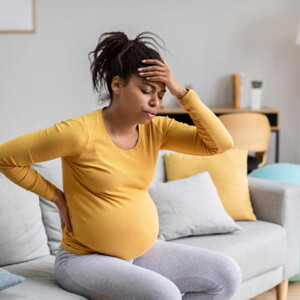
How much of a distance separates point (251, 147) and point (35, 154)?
324 centimetres

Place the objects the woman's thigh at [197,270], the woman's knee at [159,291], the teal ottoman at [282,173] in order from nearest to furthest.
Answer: the woman's knee at [159,291], the woman's thigh at [197,270], the teal ottoman at [282,173]

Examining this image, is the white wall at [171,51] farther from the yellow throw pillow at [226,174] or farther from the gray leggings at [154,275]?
the gray leggings at [154,275]

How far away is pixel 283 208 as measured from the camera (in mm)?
2934

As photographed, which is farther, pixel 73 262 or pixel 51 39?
pixel 51 39

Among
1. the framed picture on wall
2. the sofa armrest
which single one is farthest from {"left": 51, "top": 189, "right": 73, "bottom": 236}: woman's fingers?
the framed picture on wall

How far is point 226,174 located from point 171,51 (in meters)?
2.42

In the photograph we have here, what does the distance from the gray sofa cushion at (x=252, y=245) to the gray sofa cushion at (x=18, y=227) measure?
63cm

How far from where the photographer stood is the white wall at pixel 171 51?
4969mm

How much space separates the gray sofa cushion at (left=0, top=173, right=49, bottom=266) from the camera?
2.28 m

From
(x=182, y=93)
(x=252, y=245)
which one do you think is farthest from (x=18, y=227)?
(x=252, y=245)

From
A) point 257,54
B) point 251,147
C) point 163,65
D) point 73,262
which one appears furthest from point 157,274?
point 257,54

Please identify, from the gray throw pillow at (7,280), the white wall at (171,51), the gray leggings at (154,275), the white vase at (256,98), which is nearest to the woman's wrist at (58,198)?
the gray leggings at (154,275)

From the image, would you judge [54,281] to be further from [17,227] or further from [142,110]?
[142,110]

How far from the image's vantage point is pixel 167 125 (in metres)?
1.96
